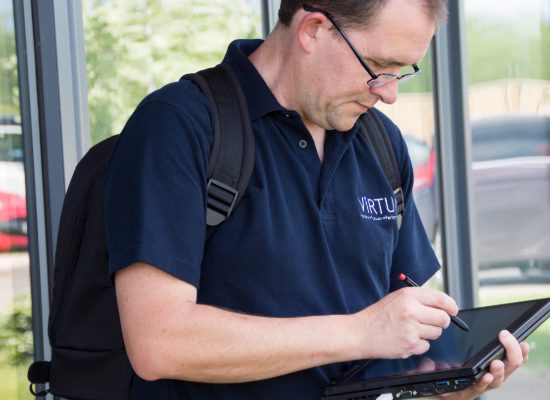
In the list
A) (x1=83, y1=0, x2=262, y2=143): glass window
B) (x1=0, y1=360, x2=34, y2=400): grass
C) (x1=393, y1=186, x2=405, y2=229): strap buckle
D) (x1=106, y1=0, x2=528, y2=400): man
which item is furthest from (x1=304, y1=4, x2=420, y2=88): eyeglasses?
(x1=0, y1=360, x2=34, y2=400): grass

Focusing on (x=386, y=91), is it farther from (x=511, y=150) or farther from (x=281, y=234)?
(x=511, y=150)

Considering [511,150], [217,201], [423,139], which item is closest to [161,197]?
[217,201]

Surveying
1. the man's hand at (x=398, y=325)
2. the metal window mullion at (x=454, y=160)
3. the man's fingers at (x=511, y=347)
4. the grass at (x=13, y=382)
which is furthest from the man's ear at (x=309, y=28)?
the metal window mullion at (x=454, y=160)

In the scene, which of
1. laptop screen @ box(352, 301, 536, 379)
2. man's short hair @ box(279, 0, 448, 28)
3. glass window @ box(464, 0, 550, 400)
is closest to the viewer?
laptop screen @ box(352, 301, 536, 379)

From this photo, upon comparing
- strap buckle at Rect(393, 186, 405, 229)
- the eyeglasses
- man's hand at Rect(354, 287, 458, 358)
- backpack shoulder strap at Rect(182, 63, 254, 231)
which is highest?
the eyeglasses

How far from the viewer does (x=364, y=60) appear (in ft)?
6.59

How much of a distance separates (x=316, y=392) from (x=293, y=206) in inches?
13.7

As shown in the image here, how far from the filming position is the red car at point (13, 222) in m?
3.35

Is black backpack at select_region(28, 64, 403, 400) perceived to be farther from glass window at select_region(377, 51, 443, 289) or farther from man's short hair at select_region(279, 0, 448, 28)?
glass window at select_region(377, 51, 443, 289)

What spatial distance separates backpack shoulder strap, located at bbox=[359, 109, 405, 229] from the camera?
7.25 feet

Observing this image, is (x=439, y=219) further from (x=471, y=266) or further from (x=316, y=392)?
(x=316, y=392)

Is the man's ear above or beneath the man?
above

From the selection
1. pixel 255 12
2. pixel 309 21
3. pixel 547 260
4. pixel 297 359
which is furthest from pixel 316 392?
pixel 547 260

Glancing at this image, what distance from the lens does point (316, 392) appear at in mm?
1940
